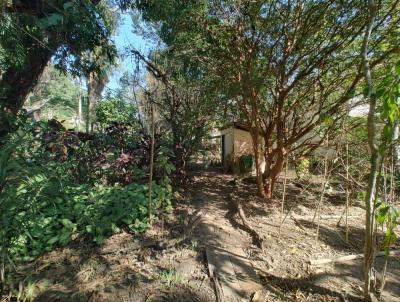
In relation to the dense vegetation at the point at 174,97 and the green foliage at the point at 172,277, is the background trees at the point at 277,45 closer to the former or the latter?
the dense vegetation at the point at 174,97

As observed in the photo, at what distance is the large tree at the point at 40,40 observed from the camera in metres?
2.95

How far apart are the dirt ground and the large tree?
7.61ft

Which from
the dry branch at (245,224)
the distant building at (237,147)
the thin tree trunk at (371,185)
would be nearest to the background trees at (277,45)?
the dry branch at (245,224)

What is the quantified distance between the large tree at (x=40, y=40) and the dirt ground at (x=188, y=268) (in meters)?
2.32

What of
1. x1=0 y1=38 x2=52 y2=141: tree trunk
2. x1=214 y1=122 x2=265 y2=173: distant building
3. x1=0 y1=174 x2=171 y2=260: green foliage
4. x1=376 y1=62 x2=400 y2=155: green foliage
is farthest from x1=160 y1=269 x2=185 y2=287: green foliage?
x1=214 y1=122 x2=265 y2=173: distant building

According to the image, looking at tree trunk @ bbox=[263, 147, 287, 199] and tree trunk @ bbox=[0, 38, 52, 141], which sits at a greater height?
tree trunk @ bbox=[0, 38, 52, 141]

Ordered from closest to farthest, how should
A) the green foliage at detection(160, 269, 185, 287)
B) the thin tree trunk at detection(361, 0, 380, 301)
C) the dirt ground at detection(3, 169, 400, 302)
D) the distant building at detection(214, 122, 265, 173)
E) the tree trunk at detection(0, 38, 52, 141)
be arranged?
the thin tree trunk at detection(361, 0, 380, 301), the dirt ground at detection(3, 169, 400, 302), the green foliage at detection(160, 269, 185, 287), the tree trunk at detection(0, 38, 52, 141), the distant building at detection(214, 122, 265, 173)

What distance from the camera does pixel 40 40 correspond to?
4215mm

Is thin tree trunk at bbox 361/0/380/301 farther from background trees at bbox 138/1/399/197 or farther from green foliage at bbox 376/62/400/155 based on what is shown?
background trees at bbox 138/1/399/197

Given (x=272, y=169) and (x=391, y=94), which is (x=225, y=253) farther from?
(x=272, y=169)

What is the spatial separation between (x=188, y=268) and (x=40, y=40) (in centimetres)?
A: 418

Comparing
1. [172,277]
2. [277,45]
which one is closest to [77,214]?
[172,277]

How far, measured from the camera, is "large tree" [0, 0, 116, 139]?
295cm

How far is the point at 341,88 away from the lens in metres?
5.67
